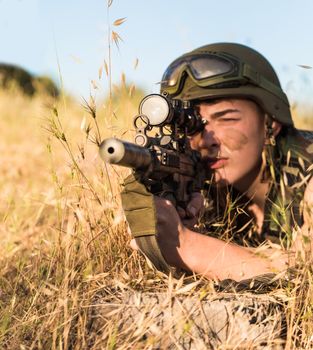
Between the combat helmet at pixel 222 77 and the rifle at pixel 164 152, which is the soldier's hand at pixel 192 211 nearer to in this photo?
the rifle at pixel 164 152

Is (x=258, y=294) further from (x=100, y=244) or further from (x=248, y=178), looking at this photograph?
(x=248, y=178)

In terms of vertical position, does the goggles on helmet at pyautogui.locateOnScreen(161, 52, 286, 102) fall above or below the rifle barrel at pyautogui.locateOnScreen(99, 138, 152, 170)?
above

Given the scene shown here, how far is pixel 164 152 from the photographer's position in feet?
9.36

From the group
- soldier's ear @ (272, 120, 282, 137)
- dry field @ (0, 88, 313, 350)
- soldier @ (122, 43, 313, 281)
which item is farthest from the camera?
soldier's ear @ (272, 120, 282, 137)

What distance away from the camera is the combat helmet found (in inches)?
154

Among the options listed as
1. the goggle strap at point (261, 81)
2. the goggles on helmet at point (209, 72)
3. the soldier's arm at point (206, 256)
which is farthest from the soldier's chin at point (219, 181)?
the soldier's arm at point (206, 256)

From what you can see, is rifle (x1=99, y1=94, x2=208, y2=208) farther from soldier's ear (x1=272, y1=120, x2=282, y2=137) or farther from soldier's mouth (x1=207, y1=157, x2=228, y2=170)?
soldier's ear (x1=272, y1=120, x2=282, y2=137)

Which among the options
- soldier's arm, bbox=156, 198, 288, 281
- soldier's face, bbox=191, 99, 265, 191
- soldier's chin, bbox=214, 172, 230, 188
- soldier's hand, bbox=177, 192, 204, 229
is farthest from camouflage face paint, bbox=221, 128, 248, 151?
soldier's arm, bbox=156, 198, 288, 281

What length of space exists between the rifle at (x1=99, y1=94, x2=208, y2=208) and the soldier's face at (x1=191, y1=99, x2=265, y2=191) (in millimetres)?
127

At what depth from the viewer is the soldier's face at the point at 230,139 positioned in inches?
148

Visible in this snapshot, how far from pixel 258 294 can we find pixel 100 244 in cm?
82

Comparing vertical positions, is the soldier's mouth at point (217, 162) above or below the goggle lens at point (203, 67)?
below

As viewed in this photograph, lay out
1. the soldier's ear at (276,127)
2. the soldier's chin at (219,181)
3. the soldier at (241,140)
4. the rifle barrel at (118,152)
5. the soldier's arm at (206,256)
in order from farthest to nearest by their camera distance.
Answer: the soldier's ear at (276,127) → the soldier's chin at (219,181) → the soldier at (241,140) → the soldier's arm at (206,256) → the rifle barrel at (118,152)

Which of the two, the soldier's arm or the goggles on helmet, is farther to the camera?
the goggles on helmet
